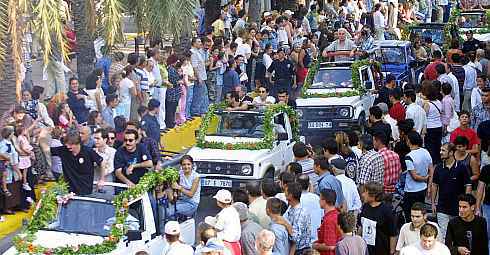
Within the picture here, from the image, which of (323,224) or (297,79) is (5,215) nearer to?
(323,224)

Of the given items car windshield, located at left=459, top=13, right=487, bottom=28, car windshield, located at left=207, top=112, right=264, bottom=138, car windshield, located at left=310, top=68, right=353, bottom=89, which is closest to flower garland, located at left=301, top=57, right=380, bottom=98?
car windshield, located at left=310, top=68, right=353, bottom=89

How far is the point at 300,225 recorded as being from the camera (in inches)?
443

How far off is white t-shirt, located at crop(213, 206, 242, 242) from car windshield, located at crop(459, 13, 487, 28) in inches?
1029

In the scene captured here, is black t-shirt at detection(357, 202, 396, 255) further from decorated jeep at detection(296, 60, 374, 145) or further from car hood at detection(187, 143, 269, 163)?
decorated jeep at detection(296, 60, 374, 145)

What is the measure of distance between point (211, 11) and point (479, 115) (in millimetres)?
15332

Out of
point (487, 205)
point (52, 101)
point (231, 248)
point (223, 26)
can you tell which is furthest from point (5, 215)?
point (223, 26)

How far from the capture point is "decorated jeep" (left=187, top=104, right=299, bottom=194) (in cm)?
1645

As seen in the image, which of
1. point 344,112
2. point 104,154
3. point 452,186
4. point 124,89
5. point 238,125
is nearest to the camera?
point 452,186

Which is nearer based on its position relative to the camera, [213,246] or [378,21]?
[213,246]

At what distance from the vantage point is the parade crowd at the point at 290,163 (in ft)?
35.7

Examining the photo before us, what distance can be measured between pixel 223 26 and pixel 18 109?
14.9 meters

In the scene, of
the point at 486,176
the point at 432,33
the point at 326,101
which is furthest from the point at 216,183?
the point at 432,33

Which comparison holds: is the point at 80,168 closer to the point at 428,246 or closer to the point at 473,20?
the point at 428,246

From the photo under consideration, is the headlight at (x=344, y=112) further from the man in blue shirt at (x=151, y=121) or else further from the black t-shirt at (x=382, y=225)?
the black t-shirt at (x=382, y=225)
